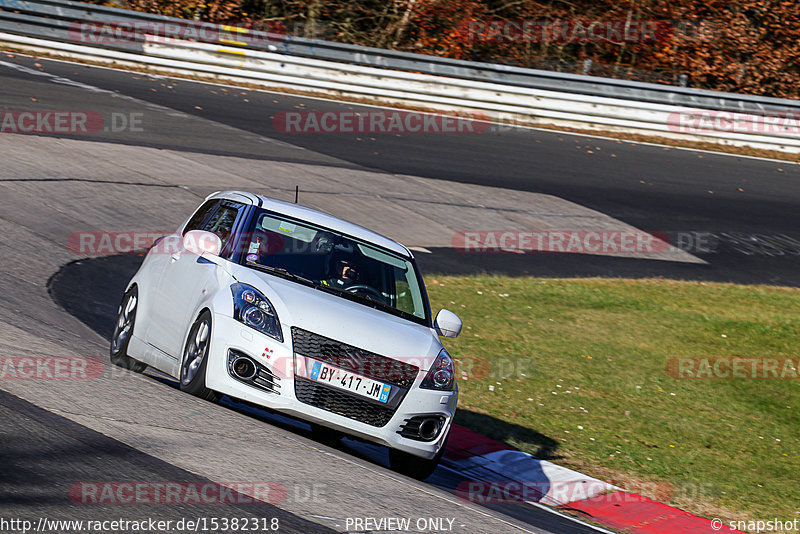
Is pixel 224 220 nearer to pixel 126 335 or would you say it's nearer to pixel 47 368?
pixel 126 335

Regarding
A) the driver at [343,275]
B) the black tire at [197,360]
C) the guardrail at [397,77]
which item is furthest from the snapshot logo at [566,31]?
the black tire at [197,360]

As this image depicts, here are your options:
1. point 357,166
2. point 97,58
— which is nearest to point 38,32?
point 97,58

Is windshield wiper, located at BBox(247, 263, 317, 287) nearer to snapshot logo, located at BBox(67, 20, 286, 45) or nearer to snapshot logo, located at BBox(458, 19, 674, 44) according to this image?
snapshot logo, located at BBox(67, 20, 286, 45)

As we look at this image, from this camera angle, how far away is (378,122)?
73.6 ft

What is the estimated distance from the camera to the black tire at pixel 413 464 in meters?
7.25

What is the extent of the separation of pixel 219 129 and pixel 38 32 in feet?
22.3

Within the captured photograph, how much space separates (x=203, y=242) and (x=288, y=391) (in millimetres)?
1510

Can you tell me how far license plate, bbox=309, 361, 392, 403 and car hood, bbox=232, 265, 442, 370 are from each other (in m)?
0.20

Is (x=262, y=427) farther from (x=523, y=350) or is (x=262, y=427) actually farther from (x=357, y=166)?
(x=357, y=166)

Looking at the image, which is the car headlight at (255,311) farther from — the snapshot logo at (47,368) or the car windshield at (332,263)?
the snapshot logo at (47,368)

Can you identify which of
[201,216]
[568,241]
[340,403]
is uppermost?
[201,216]

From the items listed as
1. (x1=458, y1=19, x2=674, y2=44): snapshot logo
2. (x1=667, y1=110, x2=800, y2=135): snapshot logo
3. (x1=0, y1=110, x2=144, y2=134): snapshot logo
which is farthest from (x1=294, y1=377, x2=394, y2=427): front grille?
(x1=458, y1=19, x2=674, y2=44): snapshot logo

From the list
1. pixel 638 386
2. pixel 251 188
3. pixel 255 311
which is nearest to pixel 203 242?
pixel 255 311

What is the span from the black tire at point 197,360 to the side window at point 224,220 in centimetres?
84
